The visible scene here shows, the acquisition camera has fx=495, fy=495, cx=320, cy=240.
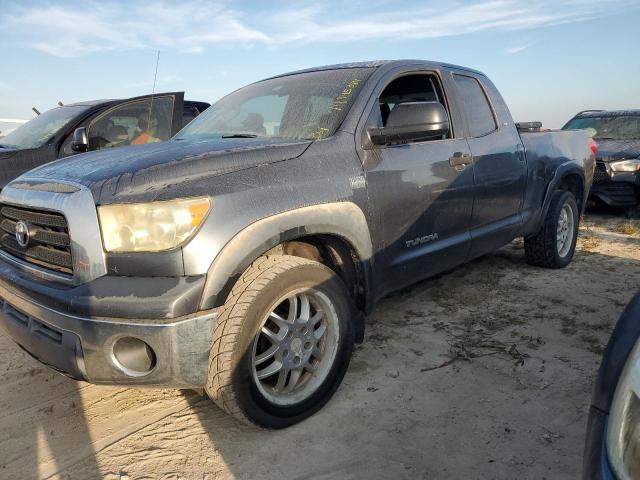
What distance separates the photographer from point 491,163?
359cm

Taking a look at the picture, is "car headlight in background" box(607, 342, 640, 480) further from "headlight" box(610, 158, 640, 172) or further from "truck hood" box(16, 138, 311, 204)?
"headlight" box(610, 158, 640, 172)

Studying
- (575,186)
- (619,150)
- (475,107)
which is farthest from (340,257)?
(619,150)

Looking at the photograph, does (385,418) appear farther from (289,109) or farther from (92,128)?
(92,128)

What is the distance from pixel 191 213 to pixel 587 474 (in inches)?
60.7

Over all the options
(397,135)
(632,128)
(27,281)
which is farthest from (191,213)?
(632,128)

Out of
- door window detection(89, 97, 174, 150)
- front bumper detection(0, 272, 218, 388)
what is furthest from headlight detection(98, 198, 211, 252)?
door window detection(89, 97, 174, 150)

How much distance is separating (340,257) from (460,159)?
1215 mm

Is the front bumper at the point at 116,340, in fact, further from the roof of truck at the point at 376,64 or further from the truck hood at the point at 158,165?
the roof of truck at the point at 376,64

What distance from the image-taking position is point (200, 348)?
1.97 m

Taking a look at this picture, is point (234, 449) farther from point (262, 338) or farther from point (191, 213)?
point (191, 213)

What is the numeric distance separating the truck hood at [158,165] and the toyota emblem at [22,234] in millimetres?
233

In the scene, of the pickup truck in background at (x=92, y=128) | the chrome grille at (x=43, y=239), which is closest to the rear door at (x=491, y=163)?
the chrome grille at (x=43, y=239)

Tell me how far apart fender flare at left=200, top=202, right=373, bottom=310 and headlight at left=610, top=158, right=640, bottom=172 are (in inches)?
246

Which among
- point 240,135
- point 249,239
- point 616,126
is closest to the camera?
point 249,239
